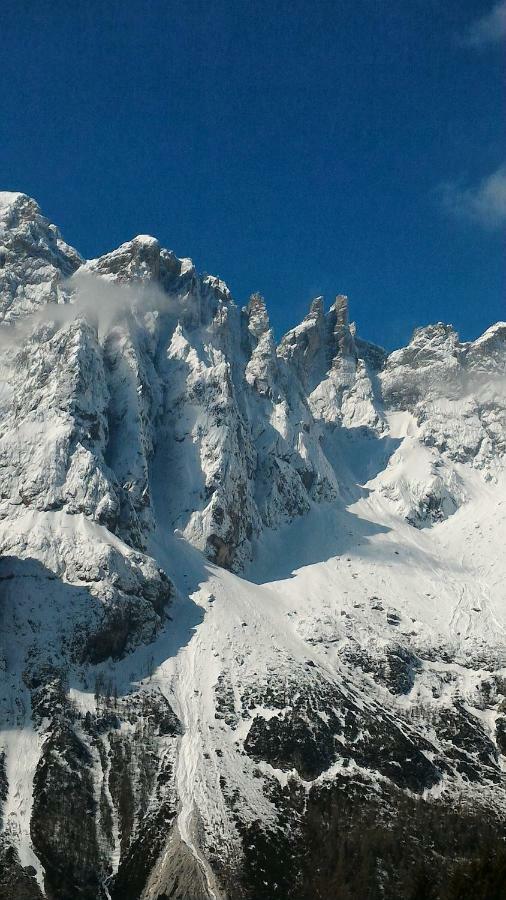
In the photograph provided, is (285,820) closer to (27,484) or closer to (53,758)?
(53,758)

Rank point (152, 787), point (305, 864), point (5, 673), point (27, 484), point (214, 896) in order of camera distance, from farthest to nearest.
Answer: point (27, 484), point (5, 673), point (152, 787), point (305, 864), point (214, 896)

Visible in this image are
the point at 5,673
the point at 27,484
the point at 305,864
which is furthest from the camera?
the point at 27,484

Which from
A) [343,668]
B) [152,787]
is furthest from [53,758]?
[343,668]

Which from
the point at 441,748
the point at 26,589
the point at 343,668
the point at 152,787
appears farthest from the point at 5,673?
the point at 441,748

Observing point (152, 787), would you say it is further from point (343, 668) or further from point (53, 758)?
point (343, 668)

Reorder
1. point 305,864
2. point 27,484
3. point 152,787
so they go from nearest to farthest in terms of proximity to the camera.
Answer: point 305,864, point 152,787, point 27,484

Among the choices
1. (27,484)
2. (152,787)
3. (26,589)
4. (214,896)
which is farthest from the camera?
(27,484)

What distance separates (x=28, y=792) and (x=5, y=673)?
2599 cm

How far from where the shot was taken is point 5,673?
15700 cm

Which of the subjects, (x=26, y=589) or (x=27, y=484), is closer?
(x=26, y=589)

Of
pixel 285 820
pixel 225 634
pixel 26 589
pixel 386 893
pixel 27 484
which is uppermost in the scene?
pixel 27 484

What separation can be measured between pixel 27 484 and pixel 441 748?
345ft

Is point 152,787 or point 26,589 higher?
point 26,589

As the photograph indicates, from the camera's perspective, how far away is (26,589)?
172125 mm
